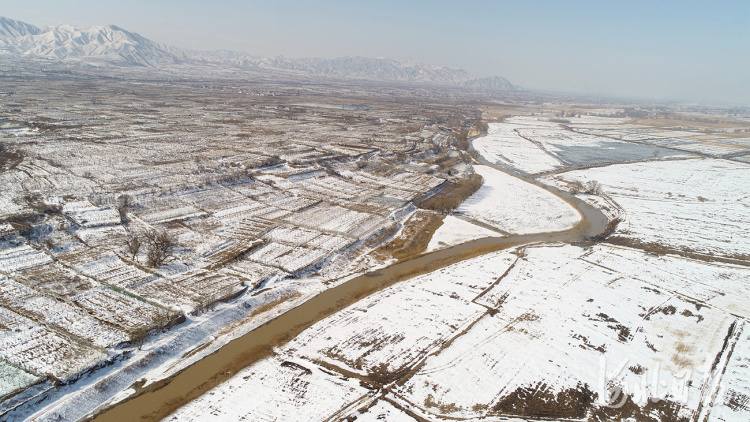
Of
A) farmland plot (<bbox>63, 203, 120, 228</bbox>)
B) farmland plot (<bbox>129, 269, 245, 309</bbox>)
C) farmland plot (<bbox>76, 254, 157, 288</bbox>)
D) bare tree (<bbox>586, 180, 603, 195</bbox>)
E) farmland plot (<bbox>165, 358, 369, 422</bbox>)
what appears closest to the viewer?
farmland plot (<bbox>165, 358, 369, 422</bbox>)

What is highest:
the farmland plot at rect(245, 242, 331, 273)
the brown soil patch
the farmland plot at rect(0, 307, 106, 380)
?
the farmland plot at rect(245, 242, 331, 273)

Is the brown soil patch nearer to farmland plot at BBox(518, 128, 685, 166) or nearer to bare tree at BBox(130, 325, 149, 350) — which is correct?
bare tree at BBox(130, 325, 149, 350)

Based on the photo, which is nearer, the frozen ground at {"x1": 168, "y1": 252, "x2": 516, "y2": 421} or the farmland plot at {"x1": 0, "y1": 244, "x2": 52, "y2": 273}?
the frozen ground at {"x1": 168, "y1": 252, "x2": 516, "y2": 421}

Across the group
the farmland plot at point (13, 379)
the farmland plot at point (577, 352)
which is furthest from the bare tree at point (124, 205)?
the farmland plot at point (577, 352)

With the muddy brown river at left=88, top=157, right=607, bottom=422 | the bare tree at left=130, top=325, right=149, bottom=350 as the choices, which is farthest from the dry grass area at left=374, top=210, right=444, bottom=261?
the bare tree at left=130, top=325, right=149, bottom=350

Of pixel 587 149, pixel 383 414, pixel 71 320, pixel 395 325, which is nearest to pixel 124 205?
pixel 71 320

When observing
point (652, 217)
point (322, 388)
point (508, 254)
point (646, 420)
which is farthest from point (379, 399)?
point (652, 217)

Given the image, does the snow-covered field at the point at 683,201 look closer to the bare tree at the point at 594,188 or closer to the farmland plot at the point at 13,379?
the bare tree at the point at 594,188

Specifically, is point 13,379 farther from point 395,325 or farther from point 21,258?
point 395,325

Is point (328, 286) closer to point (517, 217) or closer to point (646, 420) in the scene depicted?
point (646, 420)
